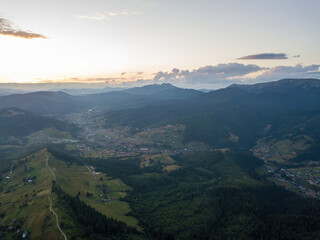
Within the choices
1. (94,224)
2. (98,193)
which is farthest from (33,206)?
(98,193)

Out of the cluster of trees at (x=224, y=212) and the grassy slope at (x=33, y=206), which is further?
the cluster of trees at (x=224, y=212)

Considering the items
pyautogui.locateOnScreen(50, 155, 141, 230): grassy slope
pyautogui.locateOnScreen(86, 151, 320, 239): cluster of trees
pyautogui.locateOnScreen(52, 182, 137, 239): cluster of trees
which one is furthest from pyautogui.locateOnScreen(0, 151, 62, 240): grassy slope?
pyautogui.locateOnScreen(86, 151, 320, 239): cluster of trees

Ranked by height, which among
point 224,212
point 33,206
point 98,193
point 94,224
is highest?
point 33,206

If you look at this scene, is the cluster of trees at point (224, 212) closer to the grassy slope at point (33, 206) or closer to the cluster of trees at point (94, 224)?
the cluster of trees at point (94, 224)

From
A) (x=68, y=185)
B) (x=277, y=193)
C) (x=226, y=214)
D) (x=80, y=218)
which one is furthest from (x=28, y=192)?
(x=277, y=193)

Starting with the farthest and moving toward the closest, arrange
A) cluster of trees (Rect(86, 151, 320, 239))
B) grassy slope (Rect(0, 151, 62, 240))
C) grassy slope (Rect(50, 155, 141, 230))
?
1. grassy slope (Rect(50, 155, 141, 230))
2. cluster of trees (Rect(86, 151, 320, 239))
3. grassy slope (Rect(0, 151, 62, 240))

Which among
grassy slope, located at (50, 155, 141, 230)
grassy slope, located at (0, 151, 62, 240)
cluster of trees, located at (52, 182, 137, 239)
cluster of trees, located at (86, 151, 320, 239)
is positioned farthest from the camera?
grassy slope, located at (50, 155, 141, 230)

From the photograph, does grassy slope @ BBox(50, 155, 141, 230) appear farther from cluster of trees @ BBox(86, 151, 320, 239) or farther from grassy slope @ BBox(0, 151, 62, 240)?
grassy slope @ BBox(0, 151, 62, 240)

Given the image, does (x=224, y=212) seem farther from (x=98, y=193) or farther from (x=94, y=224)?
(x=98, y=193)

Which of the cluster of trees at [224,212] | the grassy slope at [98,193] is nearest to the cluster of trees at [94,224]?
the grassy slope at [98,193]

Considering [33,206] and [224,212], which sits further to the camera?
[224,212]

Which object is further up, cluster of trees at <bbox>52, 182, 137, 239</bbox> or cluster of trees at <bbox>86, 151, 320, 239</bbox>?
cluster of trees at <bbox>52, 182, 137, 239</bbox>
